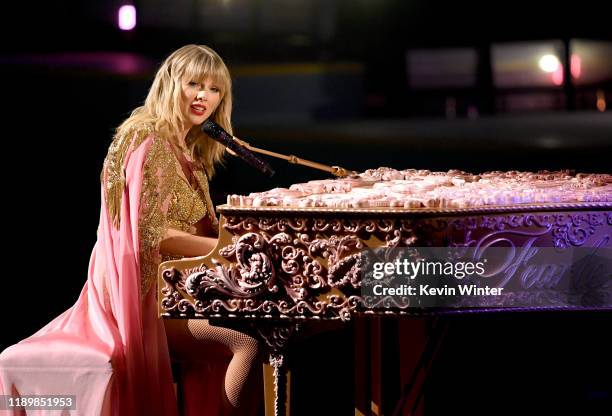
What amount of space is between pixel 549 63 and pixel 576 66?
0.13 m


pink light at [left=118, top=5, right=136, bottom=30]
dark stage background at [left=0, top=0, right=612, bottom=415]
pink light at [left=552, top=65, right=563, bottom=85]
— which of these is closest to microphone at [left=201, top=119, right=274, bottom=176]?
dark stage background at [left=0, top=0, right=612, bottom=415]

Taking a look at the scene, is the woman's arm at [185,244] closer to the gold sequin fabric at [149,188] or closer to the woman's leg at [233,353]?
the gold sequin fabric at [149,188]

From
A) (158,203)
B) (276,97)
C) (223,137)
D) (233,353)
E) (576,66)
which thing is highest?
(576,66)

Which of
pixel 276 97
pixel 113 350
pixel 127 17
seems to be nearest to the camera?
pixel 113 350

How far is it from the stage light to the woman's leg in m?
2.44

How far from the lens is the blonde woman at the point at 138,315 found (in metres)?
3.05

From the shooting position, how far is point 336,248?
277cm

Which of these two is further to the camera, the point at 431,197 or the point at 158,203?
the point at 158,203

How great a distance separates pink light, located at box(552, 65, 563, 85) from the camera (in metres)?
4.96

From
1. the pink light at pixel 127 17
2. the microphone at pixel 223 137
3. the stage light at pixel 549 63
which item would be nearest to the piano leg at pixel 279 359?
the microphone at pixel 223 137

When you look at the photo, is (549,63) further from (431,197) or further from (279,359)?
(279,359)

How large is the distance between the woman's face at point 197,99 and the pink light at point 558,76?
2188 mm

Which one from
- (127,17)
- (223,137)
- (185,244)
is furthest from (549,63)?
(185,244)

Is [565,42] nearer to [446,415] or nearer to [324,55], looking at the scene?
[324,55]
